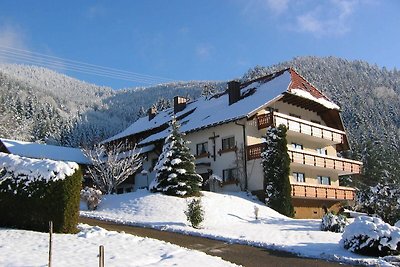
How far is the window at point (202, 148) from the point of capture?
36531mm

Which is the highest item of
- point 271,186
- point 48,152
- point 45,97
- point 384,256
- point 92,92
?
point 92,92

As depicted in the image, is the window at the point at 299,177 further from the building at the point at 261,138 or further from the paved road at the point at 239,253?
the paved road at the point at 239,253

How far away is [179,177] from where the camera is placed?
27766mm

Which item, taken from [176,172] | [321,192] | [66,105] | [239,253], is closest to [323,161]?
[321,192]

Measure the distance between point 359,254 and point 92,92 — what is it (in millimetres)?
171877

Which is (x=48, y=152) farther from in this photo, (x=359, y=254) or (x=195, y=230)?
(x=359, y=254)

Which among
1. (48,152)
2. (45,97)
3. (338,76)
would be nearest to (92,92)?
(45,97)

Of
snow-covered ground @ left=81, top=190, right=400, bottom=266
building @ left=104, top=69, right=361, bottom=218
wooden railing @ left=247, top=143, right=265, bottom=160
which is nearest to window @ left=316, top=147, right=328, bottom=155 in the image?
building @ left=104, top=69, right=361, bottom=218

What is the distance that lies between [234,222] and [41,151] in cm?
2542

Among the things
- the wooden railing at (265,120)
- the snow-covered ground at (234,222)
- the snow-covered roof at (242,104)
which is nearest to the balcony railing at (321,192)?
the snow-covered ground at (234,222)

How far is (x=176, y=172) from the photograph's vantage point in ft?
91.0

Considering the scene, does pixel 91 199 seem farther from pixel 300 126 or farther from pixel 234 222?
pixel 300 126

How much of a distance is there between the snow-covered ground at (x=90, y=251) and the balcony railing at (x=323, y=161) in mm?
19710

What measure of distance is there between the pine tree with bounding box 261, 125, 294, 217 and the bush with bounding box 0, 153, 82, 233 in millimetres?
16408
